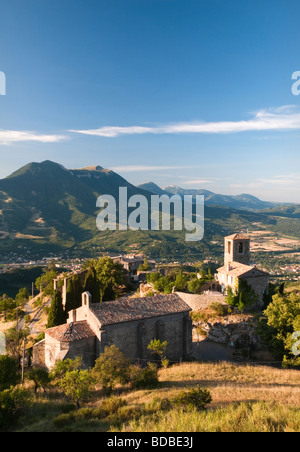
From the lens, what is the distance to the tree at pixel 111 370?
21938 mm

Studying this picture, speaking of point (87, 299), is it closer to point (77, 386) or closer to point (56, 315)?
point (56, 315)

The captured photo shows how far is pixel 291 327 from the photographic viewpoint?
3303 cm

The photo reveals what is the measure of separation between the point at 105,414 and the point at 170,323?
17.1 m

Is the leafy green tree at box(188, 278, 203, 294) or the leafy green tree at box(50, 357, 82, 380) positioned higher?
the leafy green tree at box(188, 278, 203, 294)

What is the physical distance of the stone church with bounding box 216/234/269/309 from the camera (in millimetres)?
41250

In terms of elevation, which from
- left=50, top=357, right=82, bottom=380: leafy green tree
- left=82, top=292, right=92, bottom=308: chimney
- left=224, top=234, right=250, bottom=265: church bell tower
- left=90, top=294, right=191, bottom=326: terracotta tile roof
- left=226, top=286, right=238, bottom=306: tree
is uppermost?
left=224, top=234, right=250, bottom=265: church bell tower

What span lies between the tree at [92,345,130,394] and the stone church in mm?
22746

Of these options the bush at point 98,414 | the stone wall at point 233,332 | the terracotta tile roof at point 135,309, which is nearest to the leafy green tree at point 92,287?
the terracotta tile roof at point 135,309

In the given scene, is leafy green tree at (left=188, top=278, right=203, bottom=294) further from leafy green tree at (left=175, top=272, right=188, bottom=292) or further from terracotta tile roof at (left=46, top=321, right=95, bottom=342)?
terracotta tile roof at (left=46, top=321, right=95, bottom=342)

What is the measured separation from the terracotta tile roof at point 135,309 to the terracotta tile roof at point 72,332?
177 centimetres

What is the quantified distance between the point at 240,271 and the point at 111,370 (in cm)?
2555

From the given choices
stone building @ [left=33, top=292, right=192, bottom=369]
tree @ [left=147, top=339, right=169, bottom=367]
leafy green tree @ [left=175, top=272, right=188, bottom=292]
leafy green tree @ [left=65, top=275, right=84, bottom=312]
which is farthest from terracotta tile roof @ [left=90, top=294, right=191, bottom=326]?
leafy green tree @ [left=175, top=272, right=188, bottom=292]

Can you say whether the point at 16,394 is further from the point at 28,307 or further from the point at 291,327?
the point at 28,307
